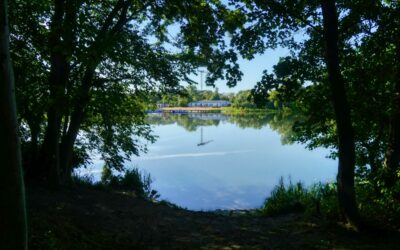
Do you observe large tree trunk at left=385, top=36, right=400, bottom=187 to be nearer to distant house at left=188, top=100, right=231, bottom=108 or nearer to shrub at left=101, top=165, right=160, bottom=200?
shrub at left=101, top=165, right=160, bottom=200

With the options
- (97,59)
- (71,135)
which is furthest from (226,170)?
(97,59)

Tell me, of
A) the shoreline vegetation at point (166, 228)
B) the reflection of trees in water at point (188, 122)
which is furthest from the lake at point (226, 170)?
the reflection of trees in water at point (188, 122)

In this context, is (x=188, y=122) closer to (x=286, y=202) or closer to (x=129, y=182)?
(x=129, y=182)

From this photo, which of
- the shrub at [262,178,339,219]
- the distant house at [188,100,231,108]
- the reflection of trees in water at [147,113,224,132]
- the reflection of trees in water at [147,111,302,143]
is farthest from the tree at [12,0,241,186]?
→ the distant house at [188,100,231,108]

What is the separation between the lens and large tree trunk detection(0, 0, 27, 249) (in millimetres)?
3225

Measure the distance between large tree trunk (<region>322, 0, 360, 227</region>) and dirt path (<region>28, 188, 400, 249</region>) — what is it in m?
0.58

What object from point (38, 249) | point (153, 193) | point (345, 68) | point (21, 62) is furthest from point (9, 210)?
point (153, 193)

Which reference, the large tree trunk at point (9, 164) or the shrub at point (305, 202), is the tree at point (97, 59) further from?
the shrub at point (305, 202)

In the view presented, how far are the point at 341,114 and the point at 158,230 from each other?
4291mm

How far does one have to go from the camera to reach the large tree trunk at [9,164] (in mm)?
3225

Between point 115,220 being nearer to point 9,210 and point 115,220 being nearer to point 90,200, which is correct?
point 90,200

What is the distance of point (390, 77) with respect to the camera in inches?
298

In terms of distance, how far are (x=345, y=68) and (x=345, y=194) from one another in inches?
109

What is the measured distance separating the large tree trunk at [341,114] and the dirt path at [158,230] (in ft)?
1.89
